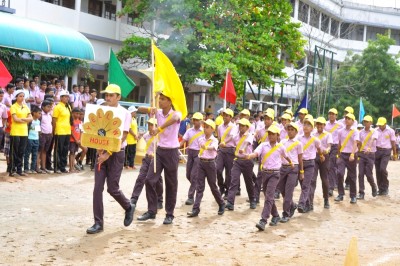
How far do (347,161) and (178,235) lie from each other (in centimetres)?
610

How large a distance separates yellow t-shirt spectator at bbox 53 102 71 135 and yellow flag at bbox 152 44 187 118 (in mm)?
5409

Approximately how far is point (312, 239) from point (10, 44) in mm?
11943

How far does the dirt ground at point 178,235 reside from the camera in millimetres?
7008

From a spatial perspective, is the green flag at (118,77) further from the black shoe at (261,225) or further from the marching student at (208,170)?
the black shoe at (261,225)

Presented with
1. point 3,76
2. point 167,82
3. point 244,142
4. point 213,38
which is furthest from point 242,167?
point 213,38

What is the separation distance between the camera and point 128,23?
27.7 meters

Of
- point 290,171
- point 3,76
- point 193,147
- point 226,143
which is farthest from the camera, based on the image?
point 3,76

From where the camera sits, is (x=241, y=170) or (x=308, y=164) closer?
(x=241, y=170)

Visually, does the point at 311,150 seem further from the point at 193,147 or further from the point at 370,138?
the point at 370,138

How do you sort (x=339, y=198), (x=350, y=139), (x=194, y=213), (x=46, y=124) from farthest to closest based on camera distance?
1. (x=46, y=124)
2. (x=350, y=139)
3. (x=339, y=198)
4. (x=194, y=213)

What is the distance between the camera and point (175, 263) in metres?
6.76

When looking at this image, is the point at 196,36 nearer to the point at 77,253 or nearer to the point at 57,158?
the point at 57,158

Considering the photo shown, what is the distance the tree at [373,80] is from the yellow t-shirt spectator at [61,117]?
2906 centimetres

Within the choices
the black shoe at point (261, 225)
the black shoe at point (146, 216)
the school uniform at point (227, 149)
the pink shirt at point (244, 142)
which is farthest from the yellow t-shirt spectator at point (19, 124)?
the black shoe at point (261, 225)
